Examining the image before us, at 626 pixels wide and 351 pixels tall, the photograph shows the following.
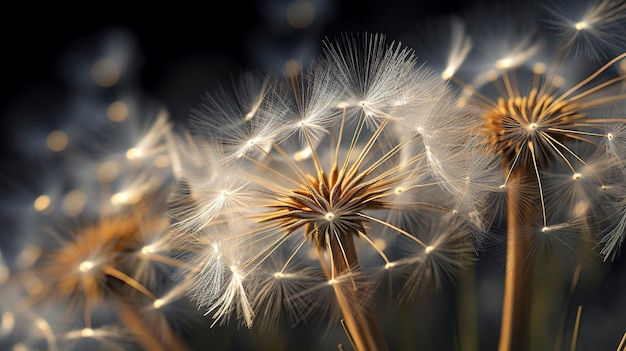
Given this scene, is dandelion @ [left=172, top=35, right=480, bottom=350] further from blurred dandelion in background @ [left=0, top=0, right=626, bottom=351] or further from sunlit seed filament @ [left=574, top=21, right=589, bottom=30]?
sunlit seed filament @ [left=574, top=21, right=589, bottom=30]

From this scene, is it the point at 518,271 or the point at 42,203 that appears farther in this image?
the point at 42,203

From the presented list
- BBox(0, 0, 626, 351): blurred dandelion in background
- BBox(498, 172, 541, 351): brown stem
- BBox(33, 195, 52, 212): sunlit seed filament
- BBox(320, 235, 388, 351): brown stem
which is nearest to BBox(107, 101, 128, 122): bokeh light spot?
BBox(0, 0, 626, 351): blurred dandelion in background

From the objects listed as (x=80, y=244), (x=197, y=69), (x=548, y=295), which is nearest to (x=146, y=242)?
(x=80, y=244)

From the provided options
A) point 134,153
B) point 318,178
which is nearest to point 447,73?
point 318,178

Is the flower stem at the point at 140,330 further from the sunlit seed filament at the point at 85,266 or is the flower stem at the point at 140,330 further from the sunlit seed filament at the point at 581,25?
the sunlit seed filament at the point at 581,25

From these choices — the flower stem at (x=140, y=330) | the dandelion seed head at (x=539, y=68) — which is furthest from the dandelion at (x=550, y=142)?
the flower stem at (x=140, y=330)

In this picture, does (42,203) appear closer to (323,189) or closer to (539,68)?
(323,189)

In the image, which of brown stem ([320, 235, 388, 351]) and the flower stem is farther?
the flower stem
